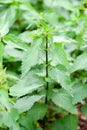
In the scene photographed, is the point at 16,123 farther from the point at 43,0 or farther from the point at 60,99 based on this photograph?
the point at 43,0

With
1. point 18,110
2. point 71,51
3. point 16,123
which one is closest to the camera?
point 16,123

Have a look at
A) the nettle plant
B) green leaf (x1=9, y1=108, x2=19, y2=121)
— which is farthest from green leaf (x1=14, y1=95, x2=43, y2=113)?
green leaf (x1=9, y1=108, x2=19, y2=121)

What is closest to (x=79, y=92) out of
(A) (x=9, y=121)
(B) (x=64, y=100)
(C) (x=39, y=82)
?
(B) (x=64, y=100)

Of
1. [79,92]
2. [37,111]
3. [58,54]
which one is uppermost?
[58,54]

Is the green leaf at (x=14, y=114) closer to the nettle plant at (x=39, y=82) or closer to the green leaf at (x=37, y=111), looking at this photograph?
the nettle plant at (x=39, y=82)

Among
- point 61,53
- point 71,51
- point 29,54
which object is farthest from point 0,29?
point 71,51

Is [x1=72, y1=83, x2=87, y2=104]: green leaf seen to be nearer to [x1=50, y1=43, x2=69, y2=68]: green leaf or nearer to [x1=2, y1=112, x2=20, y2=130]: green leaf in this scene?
[x1=50, y1=43, x2=69, y2=68]: green leaf

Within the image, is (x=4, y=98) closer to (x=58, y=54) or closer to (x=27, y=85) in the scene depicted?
(x=27, y=85)
